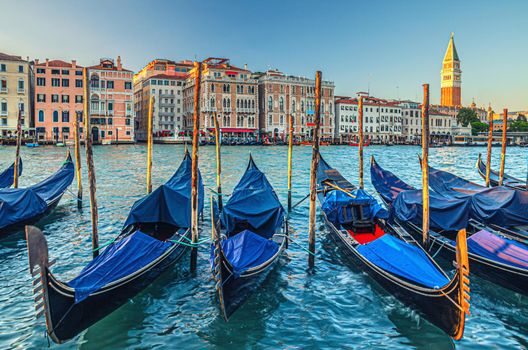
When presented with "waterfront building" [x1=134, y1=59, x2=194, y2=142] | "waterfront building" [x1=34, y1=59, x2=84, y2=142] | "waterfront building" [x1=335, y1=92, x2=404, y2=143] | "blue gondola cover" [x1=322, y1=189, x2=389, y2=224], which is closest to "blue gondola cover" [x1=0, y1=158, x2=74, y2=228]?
"blue gondola cover" [x1=322, y1=189, x2=389, y2=224]

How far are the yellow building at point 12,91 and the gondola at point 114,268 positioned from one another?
35671 mm

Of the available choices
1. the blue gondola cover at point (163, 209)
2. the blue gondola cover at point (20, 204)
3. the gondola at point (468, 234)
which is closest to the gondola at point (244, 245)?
the blue gondola cover at point (163, 209)

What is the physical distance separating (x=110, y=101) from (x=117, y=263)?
3775 centimetres

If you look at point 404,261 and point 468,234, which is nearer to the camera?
point 404,261

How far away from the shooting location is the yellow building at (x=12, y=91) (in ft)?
118

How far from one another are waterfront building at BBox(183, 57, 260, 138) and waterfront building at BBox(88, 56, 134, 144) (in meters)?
6.75

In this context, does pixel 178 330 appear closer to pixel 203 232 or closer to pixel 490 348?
pixel 490 348

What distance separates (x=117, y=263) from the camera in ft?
14.4

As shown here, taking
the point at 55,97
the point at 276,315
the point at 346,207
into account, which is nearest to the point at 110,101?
the point at 55,97

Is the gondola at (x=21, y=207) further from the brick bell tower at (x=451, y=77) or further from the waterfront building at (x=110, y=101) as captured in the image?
the brick bell tower at (x=451, y=77)

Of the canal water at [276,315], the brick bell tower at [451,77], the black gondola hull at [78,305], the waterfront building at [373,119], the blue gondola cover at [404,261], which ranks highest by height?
the brick bell tower at [451,77]

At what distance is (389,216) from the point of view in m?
7.07

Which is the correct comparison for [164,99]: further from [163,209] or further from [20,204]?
[163,209]

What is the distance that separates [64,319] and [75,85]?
37916mm
